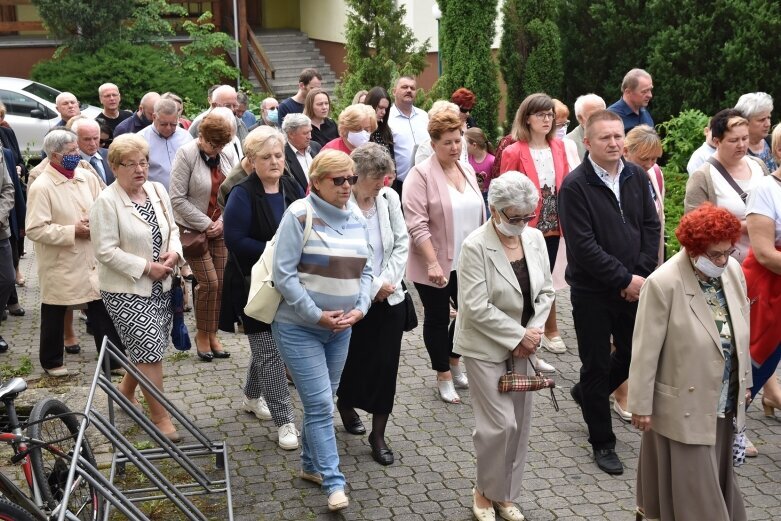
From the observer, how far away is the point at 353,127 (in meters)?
8.82

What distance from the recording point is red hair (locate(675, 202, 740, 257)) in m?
5.11

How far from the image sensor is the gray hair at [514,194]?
574cm

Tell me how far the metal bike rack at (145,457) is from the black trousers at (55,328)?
169cm

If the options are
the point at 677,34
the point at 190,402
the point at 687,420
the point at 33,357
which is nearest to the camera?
the point at 687,420

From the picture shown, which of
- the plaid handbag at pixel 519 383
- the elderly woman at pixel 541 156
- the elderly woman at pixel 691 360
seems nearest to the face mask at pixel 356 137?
the elderly woman at pixel 541 156

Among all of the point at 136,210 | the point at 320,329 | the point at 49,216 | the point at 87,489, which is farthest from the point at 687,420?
the point at 49,216

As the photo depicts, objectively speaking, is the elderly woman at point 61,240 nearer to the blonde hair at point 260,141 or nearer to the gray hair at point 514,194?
the blonde hair at point 260,141

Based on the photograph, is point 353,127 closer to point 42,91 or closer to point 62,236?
point 62,236

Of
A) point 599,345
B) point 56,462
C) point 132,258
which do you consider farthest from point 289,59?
point 56,462

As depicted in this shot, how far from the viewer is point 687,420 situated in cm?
525

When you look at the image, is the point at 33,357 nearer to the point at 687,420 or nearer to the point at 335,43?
the point at 687,420

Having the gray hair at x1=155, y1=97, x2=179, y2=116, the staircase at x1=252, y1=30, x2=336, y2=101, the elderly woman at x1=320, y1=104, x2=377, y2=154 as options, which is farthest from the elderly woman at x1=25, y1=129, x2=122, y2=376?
the staircase at x1=252, y1=30, x2=336, y2=101

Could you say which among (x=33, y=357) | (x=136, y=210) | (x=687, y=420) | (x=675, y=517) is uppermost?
(x=136, y=210)

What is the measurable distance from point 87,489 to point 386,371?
1.99 metres
